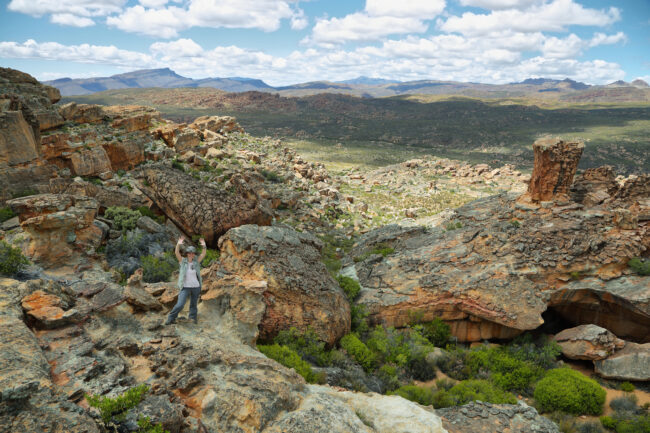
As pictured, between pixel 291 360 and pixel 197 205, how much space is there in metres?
10.4

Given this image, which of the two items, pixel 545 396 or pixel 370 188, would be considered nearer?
pixel 545 396

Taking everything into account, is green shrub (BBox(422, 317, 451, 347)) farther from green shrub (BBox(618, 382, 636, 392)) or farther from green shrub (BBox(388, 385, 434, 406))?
green shrub (BBox(618, 382, 636, 392))

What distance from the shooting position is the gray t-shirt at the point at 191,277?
8.62 metres

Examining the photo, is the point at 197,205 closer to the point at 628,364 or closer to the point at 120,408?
the point at 120,408

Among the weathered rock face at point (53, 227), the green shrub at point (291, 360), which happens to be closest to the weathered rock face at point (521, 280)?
the green shrub at point (291, 360)

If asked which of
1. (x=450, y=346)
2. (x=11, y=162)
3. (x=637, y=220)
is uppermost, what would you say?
(x=11, y=162)

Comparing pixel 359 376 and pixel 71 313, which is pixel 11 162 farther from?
pixel 359 376

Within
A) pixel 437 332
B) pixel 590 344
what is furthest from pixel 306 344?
pixel 590 344

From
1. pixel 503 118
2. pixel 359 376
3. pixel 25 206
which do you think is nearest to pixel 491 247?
pixel 359 376

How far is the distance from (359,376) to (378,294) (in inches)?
230

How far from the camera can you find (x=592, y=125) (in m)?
94.0

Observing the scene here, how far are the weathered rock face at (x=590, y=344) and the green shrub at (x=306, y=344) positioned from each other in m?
9.67

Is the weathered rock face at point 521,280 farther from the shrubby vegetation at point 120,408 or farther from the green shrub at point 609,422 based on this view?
the shrubby vegetation at point 120,408

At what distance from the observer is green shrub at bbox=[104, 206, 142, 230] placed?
46.8 ft
